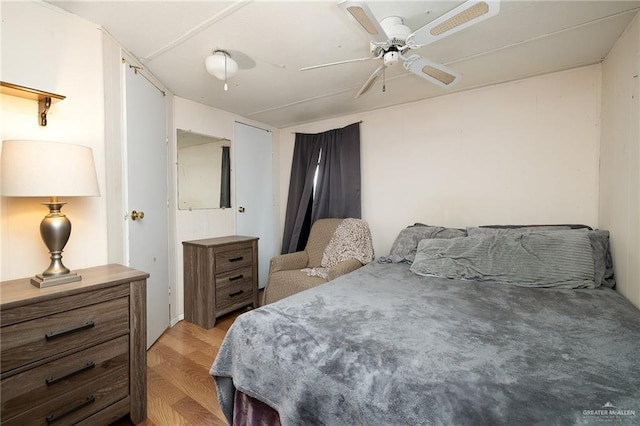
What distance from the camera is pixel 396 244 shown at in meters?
2.42

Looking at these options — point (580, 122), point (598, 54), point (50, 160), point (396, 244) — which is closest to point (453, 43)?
point (598, 54)

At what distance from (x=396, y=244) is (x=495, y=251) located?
0.77 meters

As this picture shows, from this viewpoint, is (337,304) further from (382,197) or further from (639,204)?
(382,197)

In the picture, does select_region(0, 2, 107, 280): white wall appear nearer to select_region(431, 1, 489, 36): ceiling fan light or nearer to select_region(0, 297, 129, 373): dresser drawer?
select_region(0, 297, 129, 373): dresser drawer

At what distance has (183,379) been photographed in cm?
174

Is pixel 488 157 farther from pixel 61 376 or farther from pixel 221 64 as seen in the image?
pixel 61 376

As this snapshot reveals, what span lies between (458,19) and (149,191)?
7.60ft

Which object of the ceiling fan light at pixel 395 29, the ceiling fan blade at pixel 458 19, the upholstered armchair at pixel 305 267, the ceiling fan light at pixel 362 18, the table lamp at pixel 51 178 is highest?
the ceiling fan light at pixel 395 29

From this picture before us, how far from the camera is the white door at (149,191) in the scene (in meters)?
1.93

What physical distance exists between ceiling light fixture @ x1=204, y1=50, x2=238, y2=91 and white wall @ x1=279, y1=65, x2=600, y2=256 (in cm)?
167

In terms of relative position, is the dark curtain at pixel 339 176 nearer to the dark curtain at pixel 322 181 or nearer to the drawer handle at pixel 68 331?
the dark curtain at pixel 322 181

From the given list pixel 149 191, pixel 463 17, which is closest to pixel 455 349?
pixel 463 17

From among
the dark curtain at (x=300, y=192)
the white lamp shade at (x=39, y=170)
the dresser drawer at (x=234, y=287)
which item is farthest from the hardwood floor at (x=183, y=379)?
the dark curtain at (x=300, y=192)

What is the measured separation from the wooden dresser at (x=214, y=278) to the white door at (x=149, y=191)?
21 cm
